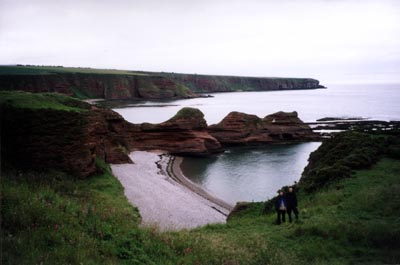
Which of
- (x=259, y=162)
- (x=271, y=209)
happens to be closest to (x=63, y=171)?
(x=271, y=209)

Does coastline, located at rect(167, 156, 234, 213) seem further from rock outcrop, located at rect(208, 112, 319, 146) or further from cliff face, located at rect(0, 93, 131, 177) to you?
rock outcrop, located at rect(208, 112, 319, 146)

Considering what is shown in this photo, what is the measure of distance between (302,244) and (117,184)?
1203cm

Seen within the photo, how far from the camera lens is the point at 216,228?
45.5 feet

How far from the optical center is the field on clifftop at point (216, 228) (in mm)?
7477

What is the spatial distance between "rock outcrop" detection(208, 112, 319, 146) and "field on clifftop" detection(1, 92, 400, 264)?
36.7 meters

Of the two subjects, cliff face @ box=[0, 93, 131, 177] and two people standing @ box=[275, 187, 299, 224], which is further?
cliff face @ box=[0, 93, 131, 177]

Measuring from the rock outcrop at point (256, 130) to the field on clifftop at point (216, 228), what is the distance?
3667 centimetres

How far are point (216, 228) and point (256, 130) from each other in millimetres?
43156

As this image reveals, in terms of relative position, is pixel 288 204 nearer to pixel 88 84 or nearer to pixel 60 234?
pixel 60 234

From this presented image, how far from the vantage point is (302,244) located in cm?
1099

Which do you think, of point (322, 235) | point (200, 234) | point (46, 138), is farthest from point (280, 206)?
point (46, 138)

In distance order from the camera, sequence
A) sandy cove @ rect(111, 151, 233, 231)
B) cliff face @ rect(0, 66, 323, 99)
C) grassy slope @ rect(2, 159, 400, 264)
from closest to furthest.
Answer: grassy slope @ rect(2, 159, 400, 264)
sandy cove @ rect(111, 151, 233, 231)
cliff face @ rect(0, 66, 323, 99)

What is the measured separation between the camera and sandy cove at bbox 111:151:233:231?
21147 millimetres

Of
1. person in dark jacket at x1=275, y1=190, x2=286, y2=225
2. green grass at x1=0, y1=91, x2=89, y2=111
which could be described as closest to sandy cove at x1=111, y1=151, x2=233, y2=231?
person in dark jacket at x1=275, y1=190, x2=286, y2=225
